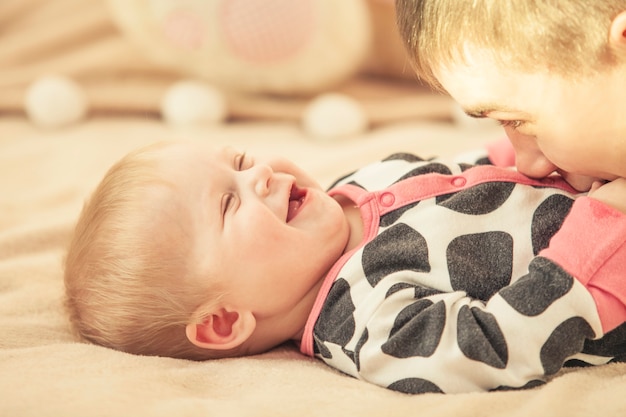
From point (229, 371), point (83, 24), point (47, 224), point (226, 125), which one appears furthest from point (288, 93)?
point (229, 371)

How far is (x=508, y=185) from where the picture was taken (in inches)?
41.1

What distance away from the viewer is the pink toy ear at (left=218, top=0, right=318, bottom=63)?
5.74ft

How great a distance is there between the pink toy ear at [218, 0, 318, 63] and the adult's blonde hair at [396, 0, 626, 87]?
867 millimetres

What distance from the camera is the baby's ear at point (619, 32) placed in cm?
81

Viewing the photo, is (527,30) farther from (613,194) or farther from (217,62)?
(217,62)

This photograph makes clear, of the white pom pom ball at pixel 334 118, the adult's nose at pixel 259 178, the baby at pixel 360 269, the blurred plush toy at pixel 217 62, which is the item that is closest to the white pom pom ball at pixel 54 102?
the blurred plush toy at pixel 217 62

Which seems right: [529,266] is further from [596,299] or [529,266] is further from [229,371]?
[229,371]

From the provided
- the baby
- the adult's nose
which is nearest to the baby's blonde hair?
the baby

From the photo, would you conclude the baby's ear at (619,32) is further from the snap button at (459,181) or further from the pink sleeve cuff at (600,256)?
the snap button at (459,181)

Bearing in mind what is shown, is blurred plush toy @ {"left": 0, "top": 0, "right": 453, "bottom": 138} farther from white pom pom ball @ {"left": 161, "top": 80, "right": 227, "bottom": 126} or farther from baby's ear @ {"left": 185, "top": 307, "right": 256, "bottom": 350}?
baby's ear @ {"left": 185, "top": 307, "right": 256, "bottom": 350}

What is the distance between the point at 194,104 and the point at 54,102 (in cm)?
37

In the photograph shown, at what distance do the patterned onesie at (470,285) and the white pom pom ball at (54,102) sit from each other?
43.2 inches

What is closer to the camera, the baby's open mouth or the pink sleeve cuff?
the pink sleeve cuff

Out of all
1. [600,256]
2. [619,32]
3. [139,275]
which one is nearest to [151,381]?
[139,275]
